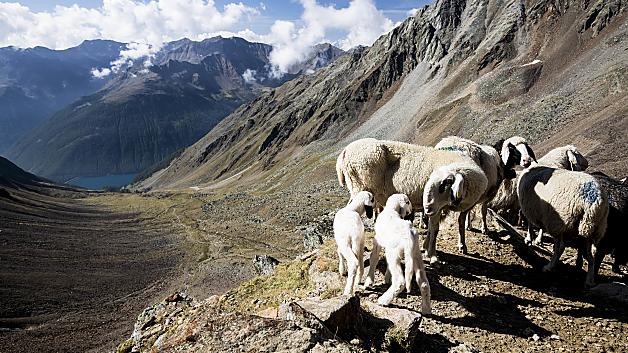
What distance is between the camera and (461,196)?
11875mm

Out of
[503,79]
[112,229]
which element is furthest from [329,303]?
[112,229]

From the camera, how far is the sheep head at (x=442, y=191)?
464 inches

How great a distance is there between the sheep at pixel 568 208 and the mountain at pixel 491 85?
68.0 ft

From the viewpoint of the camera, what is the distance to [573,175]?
1325 centimetres

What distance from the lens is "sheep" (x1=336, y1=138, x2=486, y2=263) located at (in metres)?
13.6

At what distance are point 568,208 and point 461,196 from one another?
143 inches

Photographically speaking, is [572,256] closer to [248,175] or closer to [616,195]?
[616,195]

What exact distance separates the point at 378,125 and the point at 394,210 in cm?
12094

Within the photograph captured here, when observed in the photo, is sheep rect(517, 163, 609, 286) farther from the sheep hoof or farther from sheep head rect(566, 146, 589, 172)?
the sheep hoof

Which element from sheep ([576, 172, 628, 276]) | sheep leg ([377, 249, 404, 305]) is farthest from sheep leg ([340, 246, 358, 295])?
sheep ([576, 172, 628, 276])

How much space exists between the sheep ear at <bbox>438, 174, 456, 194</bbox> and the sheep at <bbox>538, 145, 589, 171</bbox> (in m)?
7.86

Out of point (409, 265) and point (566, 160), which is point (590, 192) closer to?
point (566, 160)

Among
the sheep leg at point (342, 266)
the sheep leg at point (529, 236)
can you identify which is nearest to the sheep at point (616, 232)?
the sheep leg at point (529, 236)

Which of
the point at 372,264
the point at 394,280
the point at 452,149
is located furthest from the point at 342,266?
the point at 452,149
